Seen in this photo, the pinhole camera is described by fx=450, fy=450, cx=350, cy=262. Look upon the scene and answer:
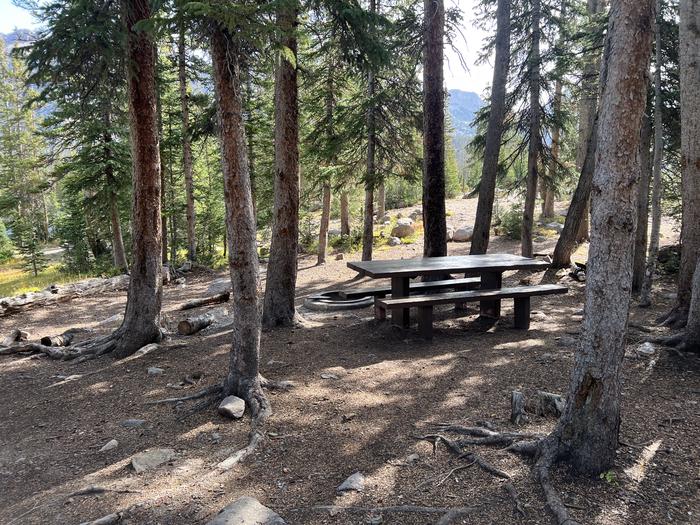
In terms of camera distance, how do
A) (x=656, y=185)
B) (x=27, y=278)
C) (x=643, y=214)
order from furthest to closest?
(x=27, y=278), (x=643, y=214), (x=656, y=185)

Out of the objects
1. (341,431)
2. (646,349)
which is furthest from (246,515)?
(646,349)

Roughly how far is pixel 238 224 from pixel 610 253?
11.1ft

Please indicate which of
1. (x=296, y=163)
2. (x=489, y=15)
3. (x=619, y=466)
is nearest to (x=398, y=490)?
(x=619, y=466)

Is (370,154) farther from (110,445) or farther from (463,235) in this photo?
(110,445)

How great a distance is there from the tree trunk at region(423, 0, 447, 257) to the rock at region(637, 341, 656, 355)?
4378 mm

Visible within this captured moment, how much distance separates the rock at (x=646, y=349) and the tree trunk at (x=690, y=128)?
1.48 m

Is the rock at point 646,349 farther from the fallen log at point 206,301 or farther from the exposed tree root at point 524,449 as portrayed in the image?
the fallen log at point 206,301

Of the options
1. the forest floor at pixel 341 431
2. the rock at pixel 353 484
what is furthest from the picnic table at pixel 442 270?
the rock at pixel 353 484

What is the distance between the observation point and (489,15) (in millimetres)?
13523

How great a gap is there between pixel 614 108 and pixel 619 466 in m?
2.44

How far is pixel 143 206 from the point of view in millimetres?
6957

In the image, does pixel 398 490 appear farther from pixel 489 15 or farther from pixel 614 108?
pixel 489 15

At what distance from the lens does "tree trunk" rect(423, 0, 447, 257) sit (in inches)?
355

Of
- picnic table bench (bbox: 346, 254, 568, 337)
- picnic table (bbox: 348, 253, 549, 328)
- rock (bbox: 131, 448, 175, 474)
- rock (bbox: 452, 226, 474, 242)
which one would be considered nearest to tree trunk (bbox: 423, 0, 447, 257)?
picnic table (bbox: 348, 253, 549, 328)
